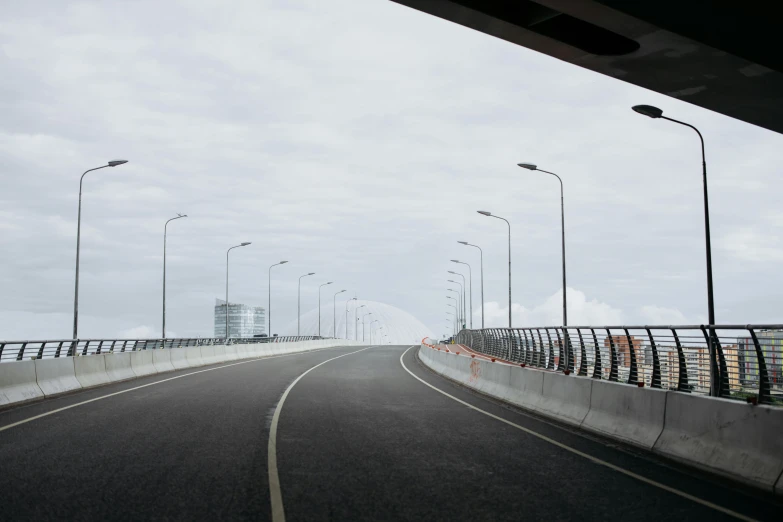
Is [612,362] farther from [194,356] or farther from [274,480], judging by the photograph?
[194,356]

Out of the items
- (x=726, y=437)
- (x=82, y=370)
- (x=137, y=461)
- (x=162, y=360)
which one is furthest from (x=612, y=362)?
(x=162, y=360)

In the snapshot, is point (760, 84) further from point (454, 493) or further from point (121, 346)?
point (121, 346)

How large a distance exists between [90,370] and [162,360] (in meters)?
8.24

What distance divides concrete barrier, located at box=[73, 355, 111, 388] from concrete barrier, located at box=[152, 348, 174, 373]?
19.1 feet

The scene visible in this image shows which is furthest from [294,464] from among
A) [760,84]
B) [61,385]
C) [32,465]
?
[61,385]

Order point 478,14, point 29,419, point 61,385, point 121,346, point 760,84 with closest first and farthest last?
point 478,14
point 760,84
point 29,419
point 61,385
point 121,346

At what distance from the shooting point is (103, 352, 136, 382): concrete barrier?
23.7 m

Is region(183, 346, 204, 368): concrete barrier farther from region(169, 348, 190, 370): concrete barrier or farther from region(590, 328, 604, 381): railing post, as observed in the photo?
region(590, 328, 604, 381): railing post

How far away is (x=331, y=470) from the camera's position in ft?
A: 28.4

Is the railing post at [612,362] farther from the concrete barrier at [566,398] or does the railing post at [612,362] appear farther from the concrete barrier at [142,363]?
the concrete barrier at [142,363]

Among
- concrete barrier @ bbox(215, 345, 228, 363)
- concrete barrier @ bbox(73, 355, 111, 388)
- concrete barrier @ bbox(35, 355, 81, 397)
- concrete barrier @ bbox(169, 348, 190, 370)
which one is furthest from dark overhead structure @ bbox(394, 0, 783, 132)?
concrete barrier @ bbox(215, 345, 228, 363)

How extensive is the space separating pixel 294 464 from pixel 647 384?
24.4 ft

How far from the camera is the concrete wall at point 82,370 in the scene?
1684cm

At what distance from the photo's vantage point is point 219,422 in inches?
516
